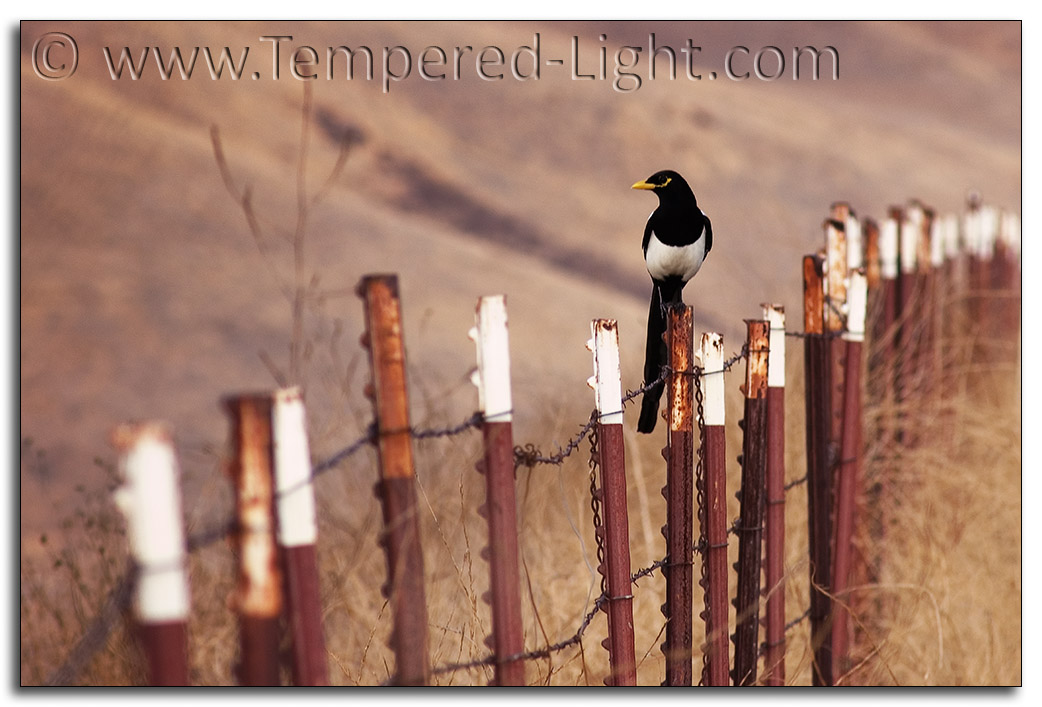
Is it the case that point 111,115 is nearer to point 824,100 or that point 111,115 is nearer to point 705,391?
point 824,100

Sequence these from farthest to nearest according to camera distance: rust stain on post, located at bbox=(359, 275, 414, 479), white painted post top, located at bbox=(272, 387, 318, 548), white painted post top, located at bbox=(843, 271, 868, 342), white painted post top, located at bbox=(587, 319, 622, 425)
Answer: white painted post top, located at bbox=(843, 271, 868, 342)
white painted post top, located at bbox=(587, 319, 622, 425)
rust stain on post, located at bbox=(359, 275, 414, 479)
white painted post top, located at bbox=(272, 387, 318, 548)

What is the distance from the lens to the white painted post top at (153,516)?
0.78 metres

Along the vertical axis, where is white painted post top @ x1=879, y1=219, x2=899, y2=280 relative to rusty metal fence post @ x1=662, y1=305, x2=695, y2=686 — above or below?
above

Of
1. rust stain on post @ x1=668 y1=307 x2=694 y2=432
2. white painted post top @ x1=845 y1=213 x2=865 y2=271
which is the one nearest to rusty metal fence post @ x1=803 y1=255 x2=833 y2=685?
white painted post top @ x1=845 y1=213 x2=865 y2=271

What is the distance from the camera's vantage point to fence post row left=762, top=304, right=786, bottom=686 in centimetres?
205

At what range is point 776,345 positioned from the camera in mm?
2055

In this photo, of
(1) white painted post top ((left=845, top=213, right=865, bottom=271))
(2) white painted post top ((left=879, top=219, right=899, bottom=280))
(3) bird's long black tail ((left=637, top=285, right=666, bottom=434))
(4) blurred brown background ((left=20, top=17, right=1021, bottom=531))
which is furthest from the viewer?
(4) blurred brown background ((left=20, top=17, right=1021, bottom=531))

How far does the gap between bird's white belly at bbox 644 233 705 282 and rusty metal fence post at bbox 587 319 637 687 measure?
1.77 feet

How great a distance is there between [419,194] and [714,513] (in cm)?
532

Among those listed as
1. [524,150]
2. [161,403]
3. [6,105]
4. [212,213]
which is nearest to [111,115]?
[212,213]

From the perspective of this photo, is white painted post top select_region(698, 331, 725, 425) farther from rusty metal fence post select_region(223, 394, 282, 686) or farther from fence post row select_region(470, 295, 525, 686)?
rusty metal fence post select_region(223, 394, 282, 686)

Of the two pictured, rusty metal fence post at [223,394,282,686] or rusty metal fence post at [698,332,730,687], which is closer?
rusty metal fence post at [223,394,282,686]

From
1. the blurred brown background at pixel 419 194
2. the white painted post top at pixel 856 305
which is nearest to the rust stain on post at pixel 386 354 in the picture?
the white painted post top at pixel 856 305

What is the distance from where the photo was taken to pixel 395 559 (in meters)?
1.08
